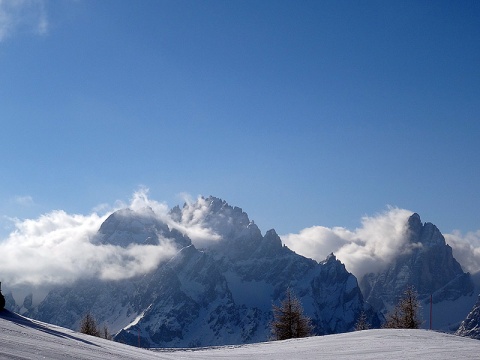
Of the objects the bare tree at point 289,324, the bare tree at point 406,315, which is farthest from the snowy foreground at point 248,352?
the bare tree at point 406,315

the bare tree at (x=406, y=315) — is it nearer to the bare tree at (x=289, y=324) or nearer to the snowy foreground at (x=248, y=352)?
the bare tree at (x=289, y=324)

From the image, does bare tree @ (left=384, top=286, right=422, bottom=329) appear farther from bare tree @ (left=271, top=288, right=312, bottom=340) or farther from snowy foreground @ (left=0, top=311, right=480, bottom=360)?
snowy foreground @ (left=0, top=311, right=480, bottom=360)

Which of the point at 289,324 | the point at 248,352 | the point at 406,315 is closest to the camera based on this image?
the point at 248,352

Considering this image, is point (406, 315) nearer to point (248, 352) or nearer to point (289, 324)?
point (289, 324)

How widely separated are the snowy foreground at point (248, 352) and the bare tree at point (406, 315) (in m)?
34.6

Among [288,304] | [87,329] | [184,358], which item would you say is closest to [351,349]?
[184,358]

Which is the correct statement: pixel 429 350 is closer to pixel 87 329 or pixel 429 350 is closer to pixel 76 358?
pixel 76 358

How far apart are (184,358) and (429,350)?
29.8 ft

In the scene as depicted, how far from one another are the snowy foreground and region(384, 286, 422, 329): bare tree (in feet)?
114

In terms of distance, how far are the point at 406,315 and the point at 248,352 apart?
44441 mm

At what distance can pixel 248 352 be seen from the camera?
77.7 feet

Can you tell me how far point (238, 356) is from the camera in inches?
857

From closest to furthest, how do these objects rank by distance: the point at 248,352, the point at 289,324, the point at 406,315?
the point at 248,352 → the point at 289,324 → the point at 406,315

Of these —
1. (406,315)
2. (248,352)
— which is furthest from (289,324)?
(248,352)
